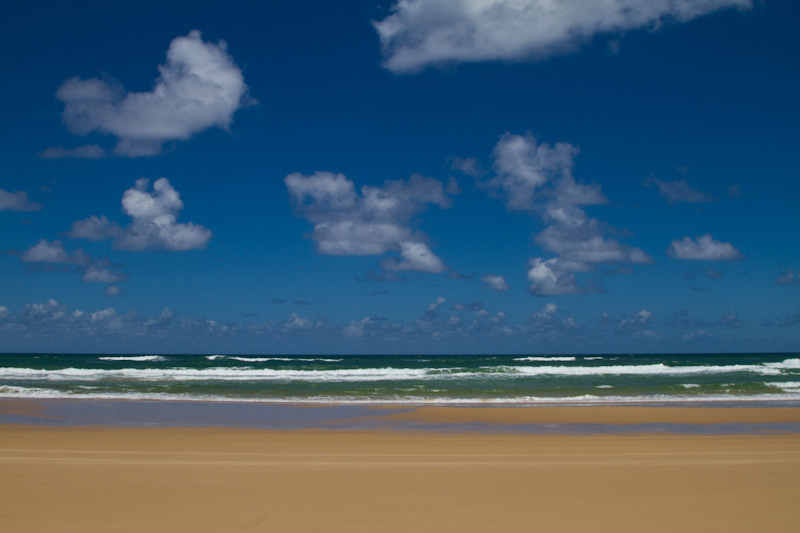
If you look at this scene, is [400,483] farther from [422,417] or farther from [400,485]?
[422,417]

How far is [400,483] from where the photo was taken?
6.98m

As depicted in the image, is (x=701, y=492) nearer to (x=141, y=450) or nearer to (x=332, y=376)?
(x=141, y=450)

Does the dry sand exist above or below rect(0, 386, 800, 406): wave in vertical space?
above

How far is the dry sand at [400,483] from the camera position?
215 inches

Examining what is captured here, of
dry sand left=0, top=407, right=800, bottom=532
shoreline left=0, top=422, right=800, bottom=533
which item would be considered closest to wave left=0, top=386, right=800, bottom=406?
dry sand left=0, top=407, right=800, bottom=532

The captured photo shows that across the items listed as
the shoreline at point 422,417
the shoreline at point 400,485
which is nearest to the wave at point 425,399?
the shoreline at point 422,417

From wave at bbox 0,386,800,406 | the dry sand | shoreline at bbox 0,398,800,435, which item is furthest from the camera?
wave at bbox 0,386,800,406

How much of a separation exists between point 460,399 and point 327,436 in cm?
1083

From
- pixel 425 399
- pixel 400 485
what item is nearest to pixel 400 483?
pixel 400 485

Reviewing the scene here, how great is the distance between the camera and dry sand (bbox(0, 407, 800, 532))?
5.46 meters

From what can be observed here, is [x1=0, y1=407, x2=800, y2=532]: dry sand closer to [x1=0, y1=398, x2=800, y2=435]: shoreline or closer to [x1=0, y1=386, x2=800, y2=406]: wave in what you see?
[x1=0, y1=398, x2=800, y2=435]: shoreline

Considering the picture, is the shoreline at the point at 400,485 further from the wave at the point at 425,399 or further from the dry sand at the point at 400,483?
the wave at the point at 425,399

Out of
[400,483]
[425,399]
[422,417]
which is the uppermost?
[400,483]

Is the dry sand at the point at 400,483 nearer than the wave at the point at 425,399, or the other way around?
the dry sand at the point at 400,483
